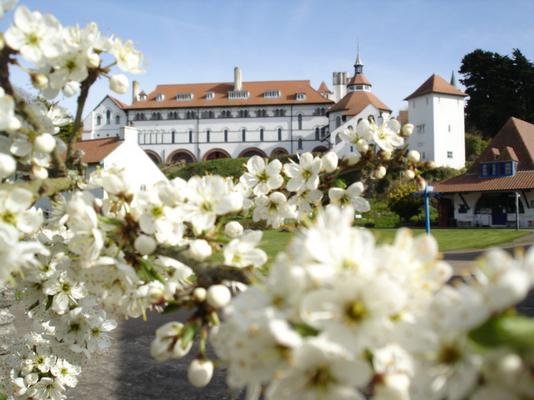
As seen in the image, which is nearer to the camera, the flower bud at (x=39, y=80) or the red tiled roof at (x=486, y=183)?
the flower bud at (x=39, y=80)

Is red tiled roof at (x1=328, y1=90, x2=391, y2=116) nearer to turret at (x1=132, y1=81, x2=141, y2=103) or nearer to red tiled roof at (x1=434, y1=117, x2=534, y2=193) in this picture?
red tiled roof at (x1=434, y1=117, x2=534, y2=193)

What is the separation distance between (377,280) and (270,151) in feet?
228

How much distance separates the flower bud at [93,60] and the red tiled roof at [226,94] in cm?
6898

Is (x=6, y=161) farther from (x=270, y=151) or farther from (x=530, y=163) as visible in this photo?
(x=270, y=151)

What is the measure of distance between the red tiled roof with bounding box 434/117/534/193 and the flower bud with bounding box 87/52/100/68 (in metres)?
35.9

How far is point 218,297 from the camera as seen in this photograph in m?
1.27

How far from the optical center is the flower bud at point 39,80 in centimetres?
165

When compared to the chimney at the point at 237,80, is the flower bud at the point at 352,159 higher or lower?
lower

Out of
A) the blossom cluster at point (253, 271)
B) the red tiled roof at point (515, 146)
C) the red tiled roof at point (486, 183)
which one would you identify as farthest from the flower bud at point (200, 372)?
the red tiled roof at point (515, 146)

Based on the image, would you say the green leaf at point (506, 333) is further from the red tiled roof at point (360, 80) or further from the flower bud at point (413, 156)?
the red tiled roof at point (360, 80)

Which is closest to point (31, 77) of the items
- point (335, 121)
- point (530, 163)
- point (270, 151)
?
point (530, 163)

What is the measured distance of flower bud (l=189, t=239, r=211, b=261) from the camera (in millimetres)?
1444

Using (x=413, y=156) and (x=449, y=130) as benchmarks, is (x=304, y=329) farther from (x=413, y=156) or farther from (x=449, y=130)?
(x=449, y=130)

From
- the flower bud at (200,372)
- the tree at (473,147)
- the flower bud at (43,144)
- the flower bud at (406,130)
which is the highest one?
the tree at (473,147)
